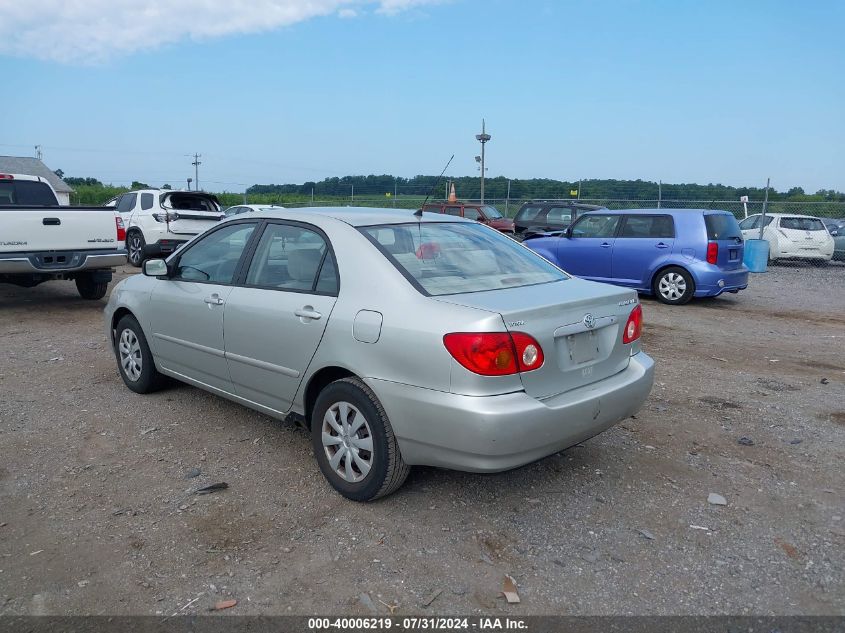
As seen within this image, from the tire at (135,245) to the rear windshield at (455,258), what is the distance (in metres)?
12.3

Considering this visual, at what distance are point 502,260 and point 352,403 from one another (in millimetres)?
1335

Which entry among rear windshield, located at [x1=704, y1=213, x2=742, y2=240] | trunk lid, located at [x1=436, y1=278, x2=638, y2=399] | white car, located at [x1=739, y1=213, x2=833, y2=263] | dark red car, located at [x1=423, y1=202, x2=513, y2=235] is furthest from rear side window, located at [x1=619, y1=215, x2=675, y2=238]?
dark red car, located at [x1=423, y1=202, x2=513, y2=235]

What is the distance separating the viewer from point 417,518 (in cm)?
351

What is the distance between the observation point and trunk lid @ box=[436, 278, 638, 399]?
3.25m

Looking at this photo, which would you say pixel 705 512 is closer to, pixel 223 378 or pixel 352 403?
pixel 352 403

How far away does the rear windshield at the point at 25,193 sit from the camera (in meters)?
10.0

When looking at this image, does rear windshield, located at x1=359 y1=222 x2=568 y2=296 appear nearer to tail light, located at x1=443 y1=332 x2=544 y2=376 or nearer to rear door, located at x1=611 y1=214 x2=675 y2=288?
tail light, located at x1=443 y1=332 x2=544 y2=376

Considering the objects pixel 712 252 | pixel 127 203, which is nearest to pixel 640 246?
pixel 712 252

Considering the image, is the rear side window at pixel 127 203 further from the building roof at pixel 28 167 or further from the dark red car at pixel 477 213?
the building roof at pixel 28 167

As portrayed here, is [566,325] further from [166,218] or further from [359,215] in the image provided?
[166,218]

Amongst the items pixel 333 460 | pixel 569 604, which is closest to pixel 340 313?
pixel 333 460

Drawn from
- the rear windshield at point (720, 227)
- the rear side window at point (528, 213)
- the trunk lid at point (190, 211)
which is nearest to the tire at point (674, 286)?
the rear windshield at point (720, 227)

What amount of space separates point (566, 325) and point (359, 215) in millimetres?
1516

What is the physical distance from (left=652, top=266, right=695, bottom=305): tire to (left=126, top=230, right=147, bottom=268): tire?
10662 millimetres
